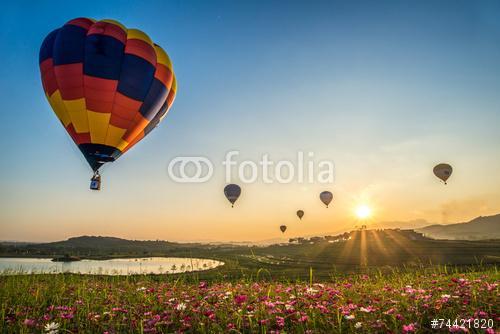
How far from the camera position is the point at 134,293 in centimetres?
798

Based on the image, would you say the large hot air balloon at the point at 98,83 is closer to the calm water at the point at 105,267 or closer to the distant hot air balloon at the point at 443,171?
the calm water at the point at 105,267

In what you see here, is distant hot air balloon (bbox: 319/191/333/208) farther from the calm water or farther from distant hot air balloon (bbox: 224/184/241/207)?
the calm water

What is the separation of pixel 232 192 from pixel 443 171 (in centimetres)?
4075

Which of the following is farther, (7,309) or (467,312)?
(7,309)

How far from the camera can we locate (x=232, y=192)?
63031 millimetres

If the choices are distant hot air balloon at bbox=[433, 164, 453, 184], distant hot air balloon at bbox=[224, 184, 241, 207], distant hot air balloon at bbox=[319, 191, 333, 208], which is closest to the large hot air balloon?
distant hot air balloon at bbox=[224, 184, 241, 207]

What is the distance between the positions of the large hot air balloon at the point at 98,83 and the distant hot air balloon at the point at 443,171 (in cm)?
5610

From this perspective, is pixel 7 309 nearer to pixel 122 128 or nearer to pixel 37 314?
pixel 37 314

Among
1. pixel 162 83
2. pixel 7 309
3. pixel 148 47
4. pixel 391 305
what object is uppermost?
pixel 148 47

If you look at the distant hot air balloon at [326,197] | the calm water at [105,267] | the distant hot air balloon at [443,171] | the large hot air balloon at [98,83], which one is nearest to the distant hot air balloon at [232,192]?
the calm water at [105,267]

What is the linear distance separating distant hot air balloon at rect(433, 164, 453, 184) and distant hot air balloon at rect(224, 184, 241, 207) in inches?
1517

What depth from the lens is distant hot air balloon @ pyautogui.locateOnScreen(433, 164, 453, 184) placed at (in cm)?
5688

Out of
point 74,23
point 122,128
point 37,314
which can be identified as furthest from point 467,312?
point 74,23

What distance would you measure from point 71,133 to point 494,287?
21666 mm
